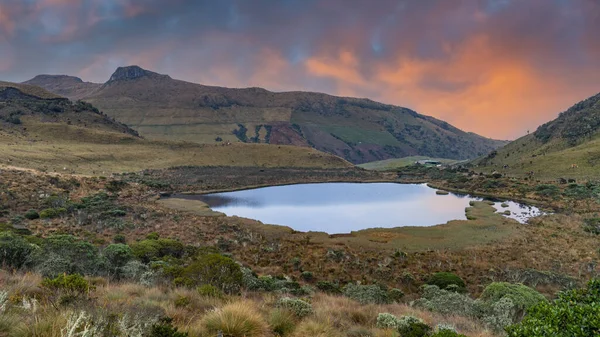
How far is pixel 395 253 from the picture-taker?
104 ft

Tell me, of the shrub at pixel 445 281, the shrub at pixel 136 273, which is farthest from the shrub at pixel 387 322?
→ the shrub at pixel 445 281

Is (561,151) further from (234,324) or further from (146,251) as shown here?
(234,324)

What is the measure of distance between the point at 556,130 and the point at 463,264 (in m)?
136

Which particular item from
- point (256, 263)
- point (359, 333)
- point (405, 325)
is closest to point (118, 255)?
point (256, 263)

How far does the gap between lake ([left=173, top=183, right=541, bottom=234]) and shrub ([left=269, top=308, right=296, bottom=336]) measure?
116 feet

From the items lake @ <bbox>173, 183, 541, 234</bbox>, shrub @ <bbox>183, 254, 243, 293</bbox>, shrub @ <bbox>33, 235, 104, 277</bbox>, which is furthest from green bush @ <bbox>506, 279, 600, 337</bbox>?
lake @ <bbox>173, 183, 541, 234</bbox>

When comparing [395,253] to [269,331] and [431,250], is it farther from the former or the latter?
[269,331]

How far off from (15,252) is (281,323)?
15042 millimetres

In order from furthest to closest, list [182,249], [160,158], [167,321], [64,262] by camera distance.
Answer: [160,158] → [182,249] → [64,262] → [167,321]

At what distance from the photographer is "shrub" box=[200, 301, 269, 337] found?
6.44 m

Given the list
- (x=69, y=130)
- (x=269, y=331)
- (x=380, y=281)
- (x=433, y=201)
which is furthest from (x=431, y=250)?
(x=69, y=130)

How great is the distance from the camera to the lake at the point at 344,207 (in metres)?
48.3

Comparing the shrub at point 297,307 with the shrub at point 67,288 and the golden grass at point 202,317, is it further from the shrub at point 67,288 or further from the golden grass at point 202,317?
the shrub at point 67,288

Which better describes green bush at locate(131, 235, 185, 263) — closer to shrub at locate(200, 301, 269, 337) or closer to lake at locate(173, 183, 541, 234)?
shrub at locate(200, 301, 269, 337)
